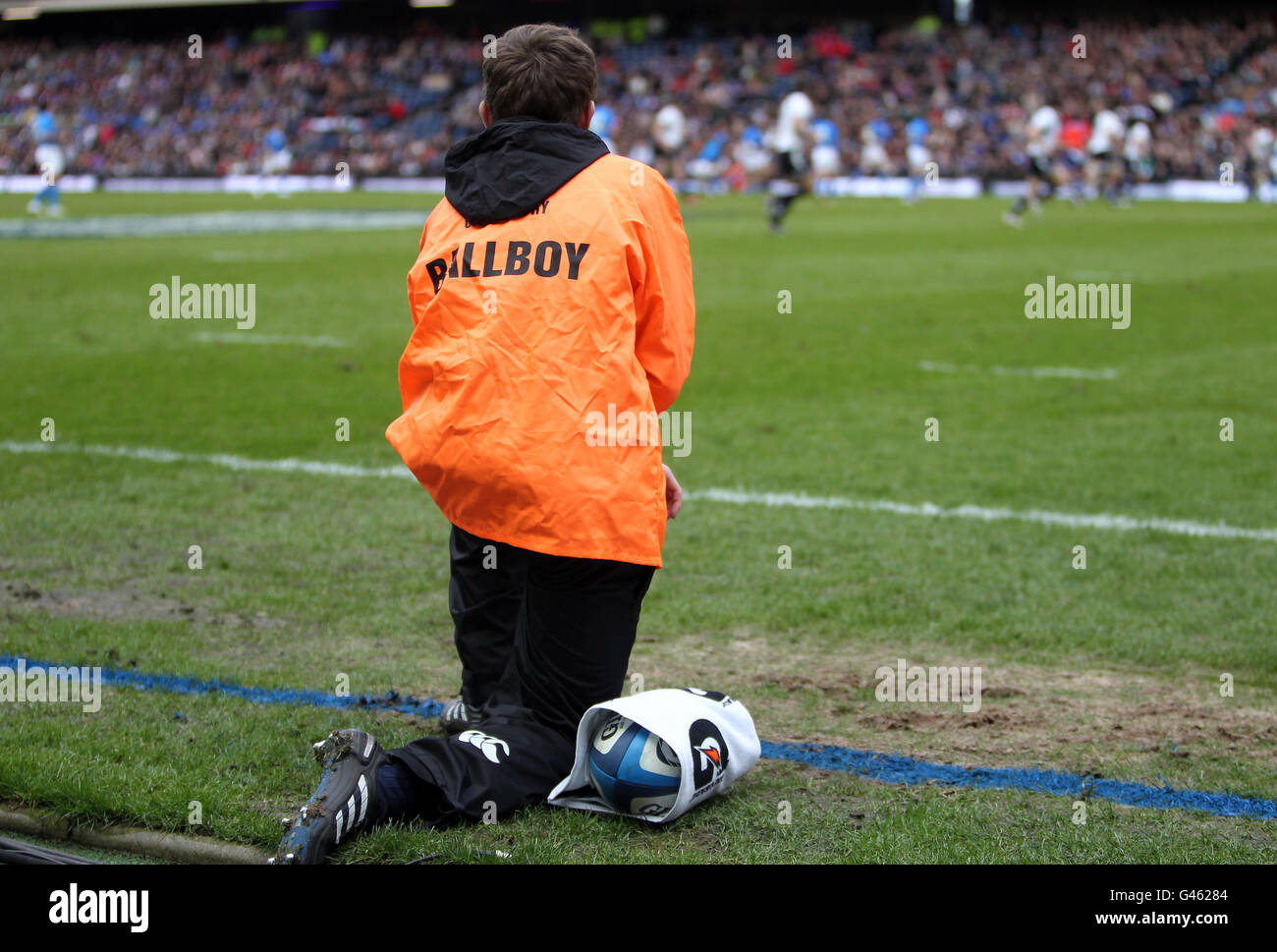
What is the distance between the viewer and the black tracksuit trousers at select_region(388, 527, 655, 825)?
336cm

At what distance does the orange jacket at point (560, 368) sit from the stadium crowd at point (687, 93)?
3109 centimetres

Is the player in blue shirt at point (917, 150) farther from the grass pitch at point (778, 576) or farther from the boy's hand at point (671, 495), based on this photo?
the boy's hand at point (671, 495)

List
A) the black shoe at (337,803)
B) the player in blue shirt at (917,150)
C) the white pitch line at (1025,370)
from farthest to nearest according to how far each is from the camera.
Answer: the player in blue shirt at (917,150) < the white pitch line at (1025,370) < the black shoe at (337,803)

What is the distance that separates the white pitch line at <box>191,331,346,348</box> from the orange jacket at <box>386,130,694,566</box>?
8.84 meters

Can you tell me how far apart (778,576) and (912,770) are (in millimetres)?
2093

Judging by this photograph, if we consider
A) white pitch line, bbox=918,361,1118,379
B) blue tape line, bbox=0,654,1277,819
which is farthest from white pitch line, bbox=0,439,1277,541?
white pitch line, bbox=918,361,1118,379

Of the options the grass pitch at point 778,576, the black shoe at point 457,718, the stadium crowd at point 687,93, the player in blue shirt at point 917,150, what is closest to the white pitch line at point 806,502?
the grass pitch at point 778,576

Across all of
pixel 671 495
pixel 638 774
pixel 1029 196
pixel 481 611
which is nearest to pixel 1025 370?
pixel 671 495

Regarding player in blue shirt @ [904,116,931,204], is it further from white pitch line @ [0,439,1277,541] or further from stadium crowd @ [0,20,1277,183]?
white pitch line @ [0,439,1277,541]

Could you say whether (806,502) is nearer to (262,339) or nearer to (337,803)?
(337,803)

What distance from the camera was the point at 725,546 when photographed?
6316 mm

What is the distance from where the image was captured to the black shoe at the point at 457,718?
3.89m
